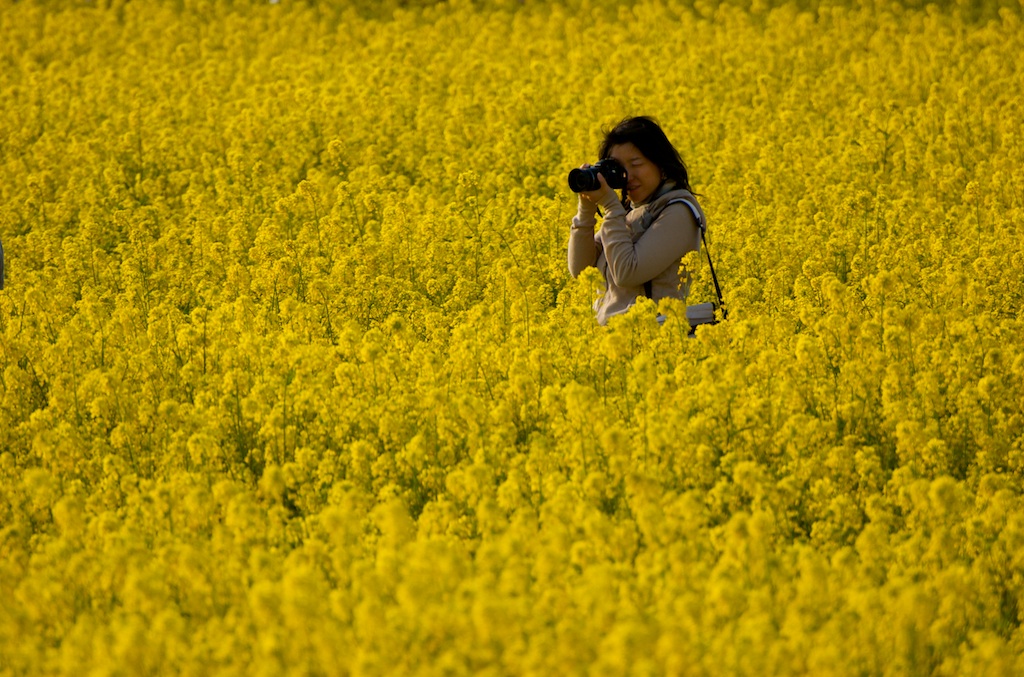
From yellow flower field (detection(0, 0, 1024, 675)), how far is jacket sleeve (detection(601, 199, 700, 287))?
195 mm

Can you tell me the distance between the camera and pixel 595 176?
222 inches

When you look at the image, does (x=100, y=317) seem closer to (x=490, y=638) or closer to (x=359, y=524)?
(x=359, y=524)

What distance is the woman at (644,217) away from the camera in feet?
19.0

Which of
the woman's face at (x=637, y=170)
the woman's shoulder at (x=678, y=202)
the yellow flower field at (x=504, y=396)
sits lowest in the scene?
the yellow flower field at (x=504, y=396)

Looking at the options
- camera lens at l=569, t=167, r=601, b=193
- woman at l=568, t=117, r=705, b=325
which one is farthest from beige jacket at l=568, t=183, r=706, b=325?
camera lens at l=569, t=167, r=601, b=193

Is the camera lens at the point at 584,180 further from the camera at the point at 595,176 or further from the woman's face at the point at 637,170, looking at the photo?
the woman's face at the point at 637,170

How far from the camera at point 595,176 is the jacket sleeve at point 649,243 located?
16 centimetres

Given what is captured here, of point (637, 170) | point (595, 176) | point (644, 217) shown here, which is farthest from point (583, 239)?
point (595, 176)

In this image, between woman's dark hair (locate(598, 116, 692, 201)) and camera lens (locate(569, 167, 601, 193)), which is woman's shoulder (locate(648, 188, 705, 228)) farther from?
camera lens (locate(569, 167, 601, 193))

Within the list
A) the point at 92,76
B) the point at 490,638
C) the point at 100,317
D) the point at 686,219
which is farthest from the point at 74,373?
the point at 92,76

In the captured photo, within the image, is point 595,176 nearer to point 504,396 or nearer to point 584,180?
point 584,180

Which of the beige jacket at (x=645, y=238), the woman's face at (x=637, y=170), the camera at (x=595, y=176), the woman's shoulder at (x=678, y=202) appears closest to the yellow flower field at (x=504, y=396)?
the beige jacket at (x=645, y=238)

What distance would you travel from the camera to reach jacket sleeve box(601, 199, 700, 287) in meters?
5.77

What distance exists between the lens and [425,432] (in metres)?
5.63
